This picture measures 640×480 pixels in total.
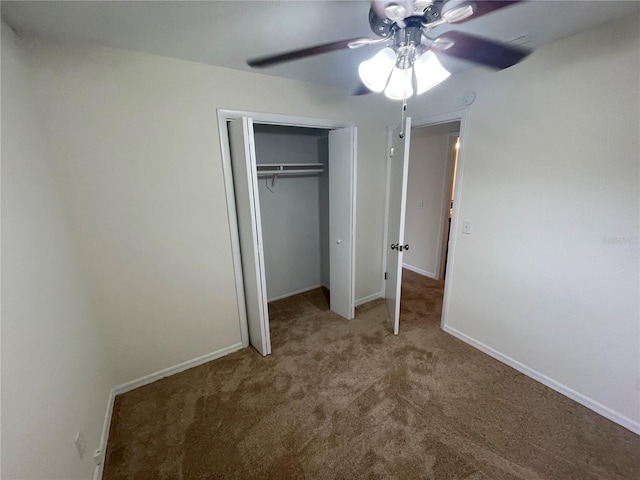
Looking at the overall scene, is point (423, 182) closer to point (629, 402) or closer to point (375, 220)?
point (375, 220)

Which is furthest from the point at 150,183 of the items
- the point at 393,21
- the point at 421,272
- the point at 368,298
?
the point at 421,272

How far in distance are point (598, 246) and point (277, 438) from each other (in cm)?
233

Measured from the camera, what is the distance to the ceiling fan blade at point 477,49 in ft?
3.54


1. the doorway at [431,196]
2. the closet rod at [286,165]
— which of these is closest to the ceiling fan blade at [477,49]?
the closet rod at [286,165]

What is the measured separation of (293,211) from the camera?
334 cm

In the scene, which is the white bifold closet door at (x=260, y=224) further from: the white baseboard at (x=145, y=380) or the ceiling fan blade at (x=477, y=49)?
the ceiling fan blade at (x=477, y=49)

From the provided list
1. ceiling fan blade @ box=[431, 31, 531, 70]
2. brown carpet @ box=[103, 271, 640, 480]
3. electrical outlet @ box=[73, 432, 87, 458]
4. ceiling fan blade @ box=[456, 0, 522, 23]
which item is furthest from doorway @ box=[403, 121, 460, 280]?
electrical outlet @ box=[73, 432, 87, 458]

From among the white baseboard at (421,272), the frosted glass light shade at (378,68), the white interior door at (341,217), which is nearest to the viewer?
the frosted glass light shade at (378,68)

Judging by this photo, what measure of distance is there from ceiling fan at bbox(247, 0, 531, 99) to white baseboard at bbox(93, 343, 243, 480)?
2243mm

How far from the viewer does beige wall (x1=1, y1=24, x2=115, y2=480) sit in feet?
3.05

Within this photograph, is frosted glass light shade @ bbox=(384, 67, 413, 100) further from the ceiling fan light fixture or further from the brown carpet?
the brown carpet

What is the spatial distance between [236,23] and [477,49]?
1.20m

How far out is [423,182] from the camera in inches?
159

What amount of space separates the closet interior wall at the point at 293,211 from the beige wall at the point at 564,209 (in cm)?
158
